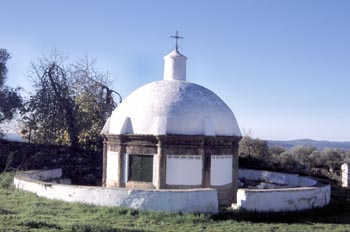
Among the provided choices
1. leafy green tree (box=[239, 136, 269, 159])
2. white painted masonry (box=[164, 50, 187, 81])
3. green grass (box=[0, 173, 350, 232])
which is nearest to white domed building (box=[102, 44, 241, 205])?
white painted masonry (box=[164, 50, 187, 81])

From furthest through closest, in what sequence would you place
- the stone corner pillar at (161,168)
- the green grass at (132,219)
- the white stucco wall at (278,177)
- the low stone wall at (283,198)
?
the white stucco wall at (278,177) < the stone corner pillar at (161,168) < the low stone wall at (283,198) < the green grass at (132,219)

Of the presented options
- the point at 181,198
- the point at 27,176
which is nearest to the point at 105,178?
the point at 27,176

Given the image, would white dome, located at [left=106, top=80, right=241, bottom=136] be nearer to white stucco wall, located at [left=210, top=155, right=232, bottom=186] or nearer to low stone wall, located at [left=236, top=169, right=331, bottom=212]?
white stucco wall, located at [left=210, top=155, right=232, bottom=186]

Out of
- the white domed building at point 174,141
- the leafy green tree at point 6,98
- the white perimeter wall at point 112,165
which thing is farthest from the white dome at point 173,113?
the leafy green tree at point 6,98

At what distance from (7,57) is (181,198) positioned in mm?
17973

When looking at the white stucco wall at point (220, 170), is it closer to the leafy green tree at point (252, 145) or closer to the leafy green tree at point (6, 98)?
the leafy green tree at point (6, 98)

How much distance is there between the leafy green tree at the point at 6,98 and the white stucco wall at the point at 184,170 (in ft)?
47.8

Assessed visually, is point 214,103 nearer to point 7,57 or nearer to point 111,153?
point 111,153

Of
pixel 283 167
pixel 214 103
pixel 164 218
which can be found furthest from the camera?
pixel 283 167

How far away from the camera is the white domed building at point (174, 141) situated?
14031 millimetres

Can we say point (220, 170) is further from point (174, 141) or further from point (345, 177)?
point (345, 177)

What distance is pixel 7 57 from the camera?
26.1 metres

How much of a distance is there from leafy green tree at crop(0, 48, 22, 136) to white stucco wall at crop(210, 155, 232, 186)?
15153mm

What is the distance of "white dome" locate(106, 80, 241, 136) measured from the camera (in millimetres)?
14148
